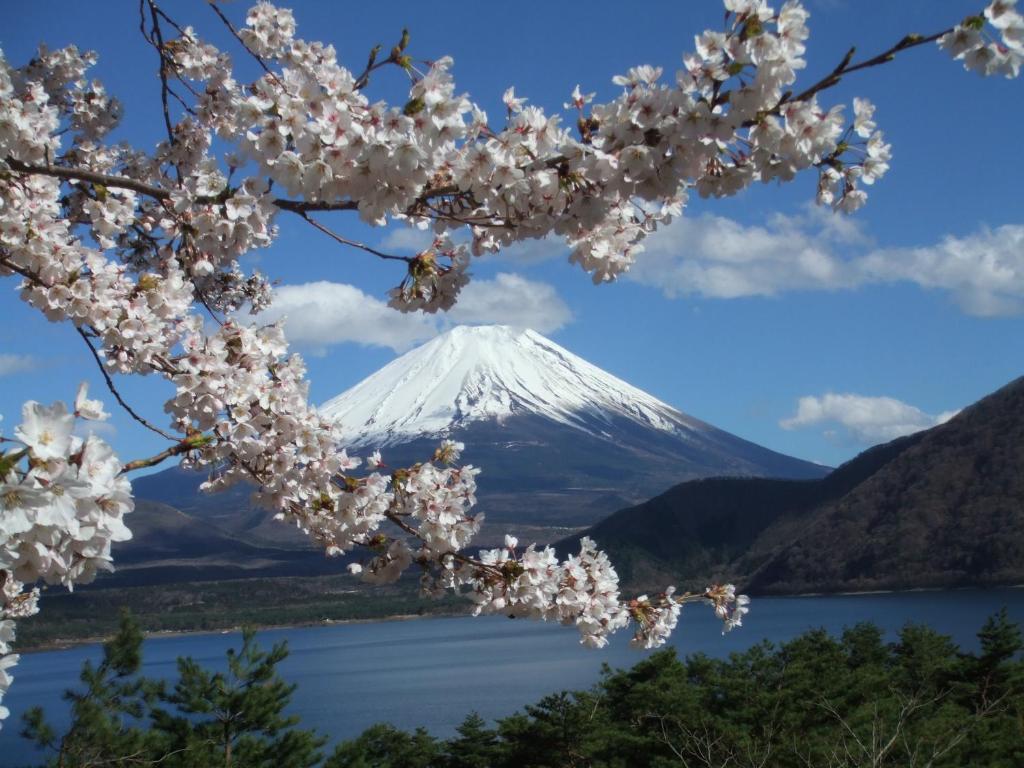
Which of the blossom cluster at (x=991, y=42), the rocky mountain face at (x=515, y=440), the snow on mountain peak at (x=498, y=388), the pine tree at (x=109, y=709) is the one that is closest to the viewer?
the blossom cluster at (x=991, y=42)

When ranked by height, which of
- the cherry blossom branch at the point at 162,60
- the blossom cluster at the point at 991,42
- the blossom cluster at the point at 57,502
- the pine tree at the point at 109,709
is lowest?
the pine tree at the point at 109,709

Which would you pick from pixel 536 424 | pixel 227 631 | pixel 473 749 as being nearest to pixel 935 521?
pixel 227 631

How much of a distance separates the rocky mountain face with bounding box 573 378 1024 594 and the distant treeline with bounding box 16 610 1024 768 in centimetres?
3652

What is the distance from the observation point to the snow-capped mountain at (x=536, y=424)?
147625 millimetres

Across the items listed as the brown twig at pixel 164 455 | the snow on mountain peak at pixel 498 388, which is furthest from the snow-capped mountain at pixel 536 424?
the brown twig at pixel 164 455

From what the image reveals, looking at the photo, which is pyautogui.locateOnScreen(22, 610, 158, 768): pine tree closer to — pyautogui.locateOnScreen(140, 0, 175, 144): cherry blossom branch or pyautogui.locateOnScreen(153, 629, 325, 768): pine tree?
pyautogui.locateOnScreen(153, 629, 325, 768): pine tree

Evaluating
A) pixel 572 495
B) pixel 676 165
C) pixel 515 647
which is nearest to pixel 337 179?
pixel 676 165

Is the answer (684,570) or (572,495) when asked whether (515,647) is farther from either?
(572,495)

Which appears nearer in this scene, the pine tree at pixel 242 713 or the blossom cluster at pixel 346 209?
the blossom cluster at pixel 346 209

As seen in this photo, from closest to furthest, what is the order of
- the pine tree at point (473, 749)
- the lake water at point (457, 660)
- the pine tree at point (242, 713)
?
the pine tree at point (242, 713) → the pine tree at point (473, 749) → the lake water at point (457, 660)

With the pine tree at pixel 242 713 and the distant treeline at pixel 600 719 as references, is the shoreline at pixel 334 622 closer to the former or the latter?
the distant treeline at pixel 600 719

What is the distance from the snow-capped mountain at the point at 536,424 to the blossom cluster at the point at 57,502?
133521 mm

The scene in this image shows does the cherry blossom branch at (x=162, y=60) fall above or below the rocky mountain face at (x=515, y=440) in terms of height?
below

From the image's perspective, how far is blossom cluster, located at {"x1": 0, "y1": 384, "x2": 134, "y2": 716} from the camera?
1023 millimetres
